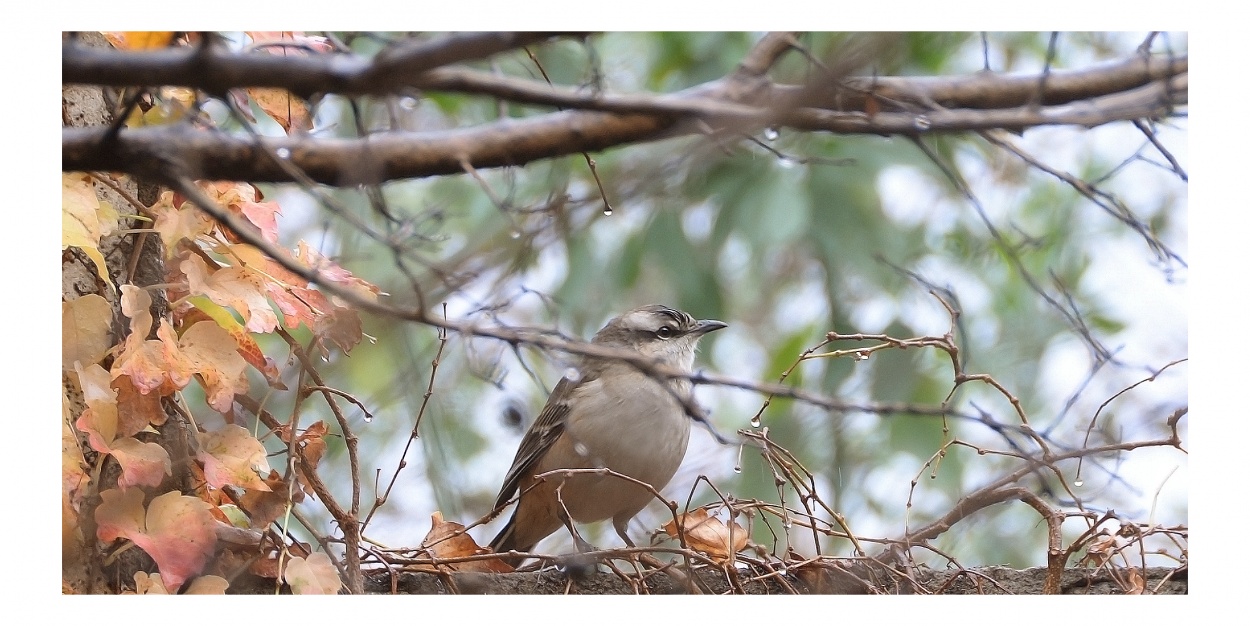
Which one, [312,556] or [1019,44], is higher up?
[1019,44]

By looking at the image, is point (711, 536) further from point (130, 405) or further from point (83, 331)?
point (83, 331)

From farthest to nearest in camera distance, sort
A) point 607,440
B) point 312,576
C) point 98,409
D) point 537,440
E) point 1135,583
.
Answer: point 537,440 < point 607,440 < point 1135,583 < point 312,576 < point 98,409

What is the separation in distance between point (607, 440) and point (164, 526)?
1086 mm

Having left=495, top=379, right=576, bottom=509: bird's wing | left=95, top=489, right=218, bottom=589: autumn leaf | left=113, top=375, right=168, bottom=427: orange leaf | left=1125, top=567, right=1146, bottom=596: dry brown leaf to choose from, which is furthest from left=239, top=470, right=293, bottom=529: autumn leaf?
left=1125, top=567, right=1146, bottom=596: dry brown leaf

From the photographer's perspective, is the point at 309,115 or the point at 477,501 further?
the point at 477,501

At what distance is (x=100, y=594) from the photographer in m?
1.95

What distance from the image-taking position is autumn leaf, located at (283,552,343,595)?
1939 millimetres

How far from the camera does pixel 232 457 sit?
200cm

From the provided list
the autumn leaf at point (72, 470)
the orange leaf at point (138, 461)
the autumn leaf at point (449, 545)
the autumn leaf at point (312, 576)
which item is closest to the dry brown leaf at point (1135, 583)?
the autumn leaf at point (449, 545)

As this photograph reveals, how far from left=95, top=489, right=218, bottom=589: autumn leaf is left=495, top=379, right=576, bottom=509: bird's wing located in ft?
2.83

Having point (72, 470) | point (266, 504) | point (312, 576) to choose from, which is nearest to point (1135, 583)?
point (312, 576)

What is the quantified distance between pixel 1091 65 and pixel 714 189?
127 cm

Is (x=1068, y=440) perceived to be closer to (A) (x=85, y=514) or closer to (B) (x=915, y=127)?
(B) (x=915, y=127)
